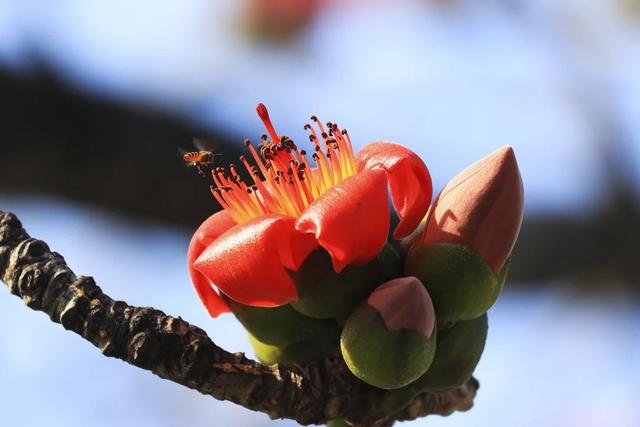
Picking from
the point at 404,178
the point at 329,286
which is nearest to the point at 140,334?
the point at 329,286

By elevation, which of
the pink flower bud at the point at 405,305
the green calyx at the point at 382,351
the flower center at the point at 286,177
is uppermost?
the flower center at the point at 286,177

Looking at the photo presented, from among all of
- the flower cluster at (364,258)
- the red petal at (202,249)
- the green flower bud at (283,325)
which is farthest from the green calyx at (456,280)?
the red petal at (202,249)

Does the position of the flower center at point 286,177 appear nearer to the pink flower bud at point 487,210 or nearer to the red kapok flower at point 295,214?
the red kapok flower at point 295,214

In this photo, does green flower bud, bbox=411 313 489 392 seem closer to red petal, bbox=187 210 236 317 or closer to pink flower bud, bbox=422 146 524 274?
pink flower bud, bbox=422 146 524 274

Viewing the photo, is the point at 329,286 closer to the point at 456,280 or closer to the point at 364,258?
the point at 364,258

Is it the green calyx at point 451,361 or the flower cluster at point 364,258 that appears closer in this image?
the flower cluster at point 364,258

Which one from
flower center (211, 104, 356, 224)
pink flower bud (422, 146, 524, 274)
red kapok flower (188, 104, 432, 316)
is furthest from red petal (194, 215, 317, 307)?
pink flower bud (422, 146, 524, 274)
